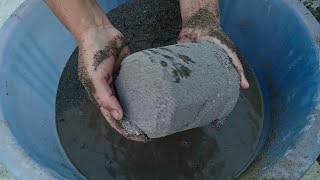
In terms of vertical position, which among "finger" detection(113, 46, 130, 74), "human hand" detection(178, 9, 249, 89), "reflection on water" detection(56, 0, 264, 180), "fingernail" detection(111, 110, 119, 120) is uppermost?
"finger" detection(113, 46, 130, 74)

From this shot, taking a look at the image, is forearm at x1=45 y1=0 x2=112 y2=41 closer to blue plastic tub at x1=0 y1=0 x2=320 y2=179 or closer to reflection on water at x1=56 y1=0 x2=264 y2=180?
blue plastic tub at x1=0 y1=0 x2=320 y2=179

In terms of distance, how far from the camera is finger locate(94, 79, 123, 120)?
35.7 inches

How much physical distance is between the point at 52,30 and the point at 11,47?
211 millimetres

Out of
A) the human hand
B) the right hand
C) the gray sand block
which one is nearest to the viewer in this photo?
the gray sand block

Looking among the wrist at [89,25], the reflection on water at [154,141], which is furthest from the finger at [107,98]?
the reflection on water at [154,141]

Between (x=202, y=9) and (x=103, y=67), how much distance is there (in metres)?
0.33

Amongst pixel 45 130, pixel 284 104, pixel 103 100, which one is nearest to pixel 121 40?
pixel 103 100

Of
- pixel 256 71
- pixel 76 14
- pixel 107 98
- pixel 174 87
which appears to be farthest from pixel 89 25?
pixel 256 71

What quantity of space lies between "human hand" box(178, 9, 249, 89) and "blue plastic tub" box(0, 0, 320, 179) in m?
0.19

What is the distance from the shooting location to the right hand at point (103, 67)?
938 millimetres

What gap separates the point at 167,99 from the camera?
0.81 metres

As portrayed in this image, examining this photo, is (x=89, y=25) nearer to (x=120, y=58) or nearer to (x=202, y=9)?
(x=120, y=58)

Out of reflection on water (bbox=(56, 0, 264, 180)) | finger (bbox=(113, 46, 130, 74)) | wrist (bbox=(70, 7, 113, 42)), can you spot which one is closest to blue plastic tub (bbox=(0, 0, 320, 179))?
reflection on water (bbox=(56, 0, 264, 180))

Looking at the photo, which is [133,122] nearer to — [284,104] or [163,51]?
[163,51]
